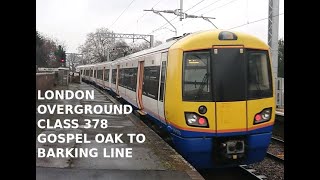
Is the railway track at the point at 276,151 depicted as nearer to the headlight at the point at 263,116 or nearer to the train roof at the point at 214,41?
the headlight at the point at 263,116

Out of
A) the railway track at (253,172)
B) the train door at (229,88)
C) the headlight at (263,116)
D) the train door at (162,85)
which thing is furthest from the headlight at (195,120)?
the railway track at (253,172)

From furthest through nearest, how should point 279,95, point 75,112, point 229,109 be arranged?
point 279,95 < point 75,112 < point 229,109

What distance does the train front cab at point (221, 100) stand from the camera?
7742 mm

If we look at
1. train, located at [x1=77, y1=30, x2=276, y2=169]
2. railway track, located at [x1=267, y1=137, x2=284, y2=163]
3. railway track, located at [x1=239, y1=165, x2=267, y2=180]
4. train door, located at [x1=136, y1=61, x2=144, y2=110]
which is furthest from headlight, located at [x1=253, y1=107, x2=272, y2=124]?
train door, located at [x1=136, y1=61, x2=144, y2=110]

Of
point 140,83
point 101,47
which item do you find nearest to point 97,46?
point 101,47

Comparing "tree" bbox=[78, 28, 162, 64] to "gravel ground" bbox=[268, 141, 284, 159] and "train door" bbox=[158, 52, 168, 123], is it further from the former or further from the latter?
"train door" bbox=[158, 52, 168, 123]

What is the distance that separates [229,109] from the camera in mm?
7801

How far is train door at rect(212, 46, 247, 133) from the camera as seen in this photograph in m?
7.76

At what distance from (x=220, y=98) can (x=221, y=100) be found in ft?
0.15

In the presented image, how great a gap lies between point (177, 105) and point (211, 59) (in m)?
1.12
